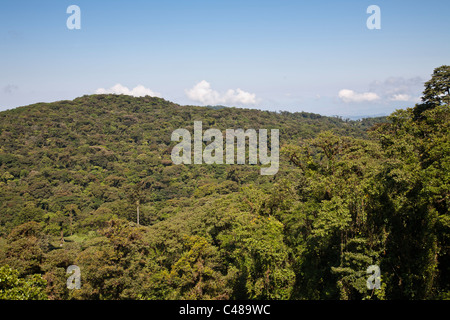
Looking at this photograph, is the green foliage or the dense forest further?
the dense forest

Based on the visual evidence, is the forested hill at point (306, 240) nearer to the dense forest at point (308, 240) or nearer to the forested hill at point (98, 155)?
the dense forest at point (308, 240)

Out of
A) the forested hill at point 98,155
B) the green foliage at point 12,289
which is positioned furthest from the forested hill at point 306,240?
the forested hill at point 98,155

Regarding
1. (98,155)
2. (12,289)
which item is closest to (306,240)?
(12,289)

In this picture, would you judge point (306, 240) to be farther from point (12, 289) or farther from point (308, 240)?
point (12, 289)

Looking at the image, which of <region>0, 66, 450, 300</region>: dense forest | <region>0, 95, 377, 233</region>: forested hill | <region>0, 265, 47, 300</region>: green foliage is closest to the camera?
<region>0, 265, 47, 300</region>: green foliage

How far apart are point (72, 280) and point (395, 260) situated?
18036mm

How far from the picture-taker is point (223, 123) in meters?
136

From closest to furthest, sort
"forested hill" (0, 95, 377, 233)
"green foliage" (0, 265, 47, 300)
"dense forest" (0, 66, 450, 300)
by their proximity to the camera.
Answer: "green foliage" (0, 265, 47, 300), "dense forest" (0, 66, 450, 300), "forested hill" (0, 95, 377, 233)

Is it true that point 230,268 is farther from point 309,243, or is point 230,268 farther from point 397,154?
point 397,154

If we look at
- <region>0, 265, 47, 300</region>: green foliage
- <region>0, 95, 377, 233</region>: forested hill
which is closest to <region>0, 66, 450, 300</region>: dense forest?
<region>0, 265, 47, 300</region>: green foliage

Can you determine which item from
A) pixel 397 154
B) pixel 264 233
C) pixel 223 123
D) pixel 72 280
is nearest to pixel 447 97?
pixel 397 154

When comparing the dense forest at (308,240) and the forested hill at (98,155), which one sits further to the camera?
the forested hill at (98,155)

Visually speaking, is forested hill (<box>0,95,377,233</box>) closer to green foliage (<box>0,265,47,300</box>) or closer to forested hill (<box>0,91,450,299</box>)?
forested hill (<box>0,91,450,299</box>)
